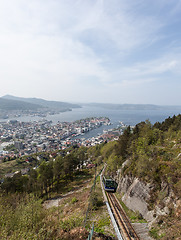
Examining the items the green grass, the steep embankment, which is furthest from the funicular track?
the steep embankment

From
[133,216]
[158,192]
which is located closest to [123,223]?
[133,216]

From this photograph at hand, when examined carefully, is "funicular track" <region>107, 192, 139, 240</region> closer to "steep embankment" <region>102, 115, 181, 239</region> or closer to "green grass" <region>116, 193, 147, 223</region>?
"green grass" <region>116, 193, 147, 223</region>

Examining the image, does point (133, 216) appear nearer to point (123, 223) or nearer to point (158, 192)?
point (123, 223)

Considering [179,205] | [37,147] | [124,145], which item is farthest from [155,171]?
[37,147]

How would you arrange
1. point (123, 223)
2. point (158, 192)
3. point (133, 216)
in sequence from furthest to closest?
1. point (133, 216)
2. point (158, 192)
3. point (123, 223)

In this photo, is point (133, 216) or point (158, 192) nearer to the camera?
point (158, 192)

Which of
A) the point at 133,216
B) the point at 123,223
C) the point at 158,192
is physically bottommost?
the point at 133,216

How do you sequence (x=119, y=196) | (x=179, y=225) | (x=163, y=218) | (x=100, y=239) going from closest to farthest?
(x=179, y=225), (x=100, y=239), (x=163, y=218), (x=119, y=196)

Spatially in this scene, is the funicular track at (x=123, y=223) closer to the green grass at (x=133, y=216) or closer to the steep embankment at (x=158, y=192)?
the green grass at (x=133, y=216)

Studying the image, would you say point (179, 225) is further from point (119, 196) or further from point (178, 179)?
point (119, 196)
